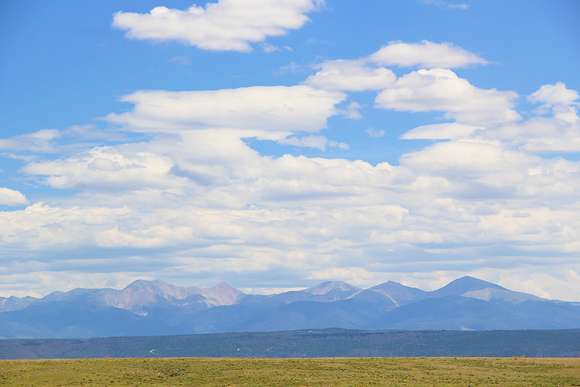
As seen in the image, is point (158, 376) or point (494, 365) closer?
point (158, 376)

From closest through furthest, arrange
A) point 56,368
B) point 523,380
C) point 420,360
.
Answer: point 523,380
point 56,368
point 420,360

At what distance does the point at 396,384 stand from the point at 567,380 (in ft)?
84.1

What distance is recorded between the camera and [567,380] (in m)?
127

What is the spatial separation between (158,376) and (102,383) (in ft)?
34.1

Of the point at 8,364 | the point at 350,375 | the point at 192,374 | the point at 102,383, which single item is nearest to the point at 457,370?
the point at 350,375

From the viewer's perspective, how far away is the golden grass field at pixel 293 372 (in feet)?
413

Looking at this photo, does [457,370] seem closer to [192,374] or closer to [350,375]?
[350,375]

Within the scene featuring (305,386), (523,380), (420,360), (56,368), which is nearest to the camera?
(305,386)

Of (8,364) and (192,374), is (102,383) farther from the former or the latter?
(8,364)

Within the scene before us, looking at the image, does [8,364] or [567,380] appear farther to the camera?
[8,364]

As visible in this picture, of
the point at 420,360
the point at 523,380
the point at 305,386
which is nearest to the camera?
the point at 305,386

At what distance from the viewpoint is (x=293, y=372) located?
442ft

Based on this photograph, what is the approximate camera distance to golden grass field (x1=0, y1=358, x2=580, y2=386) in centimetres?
12588

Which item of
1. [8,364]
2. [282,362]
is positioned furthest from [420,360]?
[8,364]
